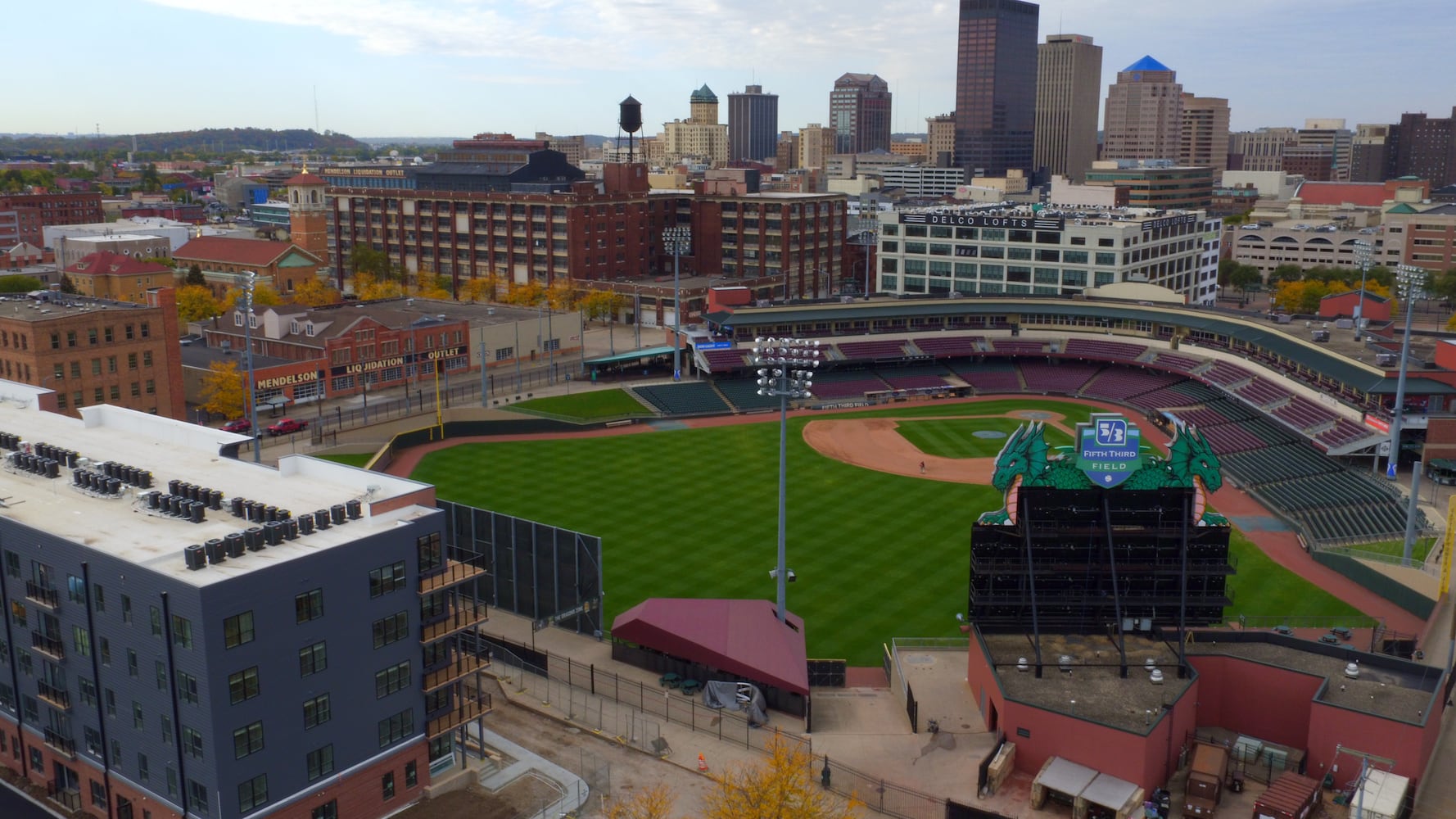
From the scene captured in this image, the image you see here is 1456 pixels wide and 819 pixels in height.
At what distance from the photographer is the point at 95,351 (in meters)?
84.9

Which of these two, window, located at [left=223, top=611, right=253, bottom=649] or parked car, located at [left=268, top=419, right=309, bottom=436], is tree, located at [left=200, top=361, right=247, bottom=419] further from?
window, located at [left=223, top=611, right=253, bottom=649]

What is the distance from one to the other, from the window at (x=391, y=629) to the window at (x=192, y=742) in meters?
5.93

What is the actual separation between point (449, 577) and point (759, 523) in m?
33.0

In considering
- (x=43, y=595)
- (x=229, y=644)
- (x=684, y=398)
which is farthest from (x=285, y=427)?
(x=229, y=644)

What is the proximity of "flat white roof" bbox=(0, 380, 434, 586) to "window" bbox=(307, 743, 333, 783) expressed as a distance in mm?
6318

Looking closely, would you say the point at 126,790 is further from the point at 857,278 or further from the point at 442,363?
the point at 857,278

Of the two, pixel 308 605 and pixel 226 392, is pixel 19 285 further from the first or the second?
pixel 308 605

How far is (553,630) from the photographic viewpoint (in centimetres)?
5531

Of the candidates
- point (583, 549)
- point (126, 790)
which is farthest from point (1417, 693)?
point (126, 790)

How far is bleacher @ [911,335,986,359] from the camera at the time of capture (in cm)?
11769

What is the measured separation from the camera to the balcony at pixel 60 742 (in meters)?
38.6

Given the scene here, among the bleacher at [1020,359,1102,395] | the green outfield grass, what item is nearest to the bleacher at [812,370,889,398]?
the green outfield grass

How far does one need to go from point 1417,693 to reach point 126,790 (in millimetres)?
45327

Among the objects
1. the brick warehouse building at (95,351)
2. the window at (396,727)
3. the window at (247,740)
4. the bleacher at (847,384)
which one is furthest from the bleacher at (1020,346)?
the window at (247,740)
